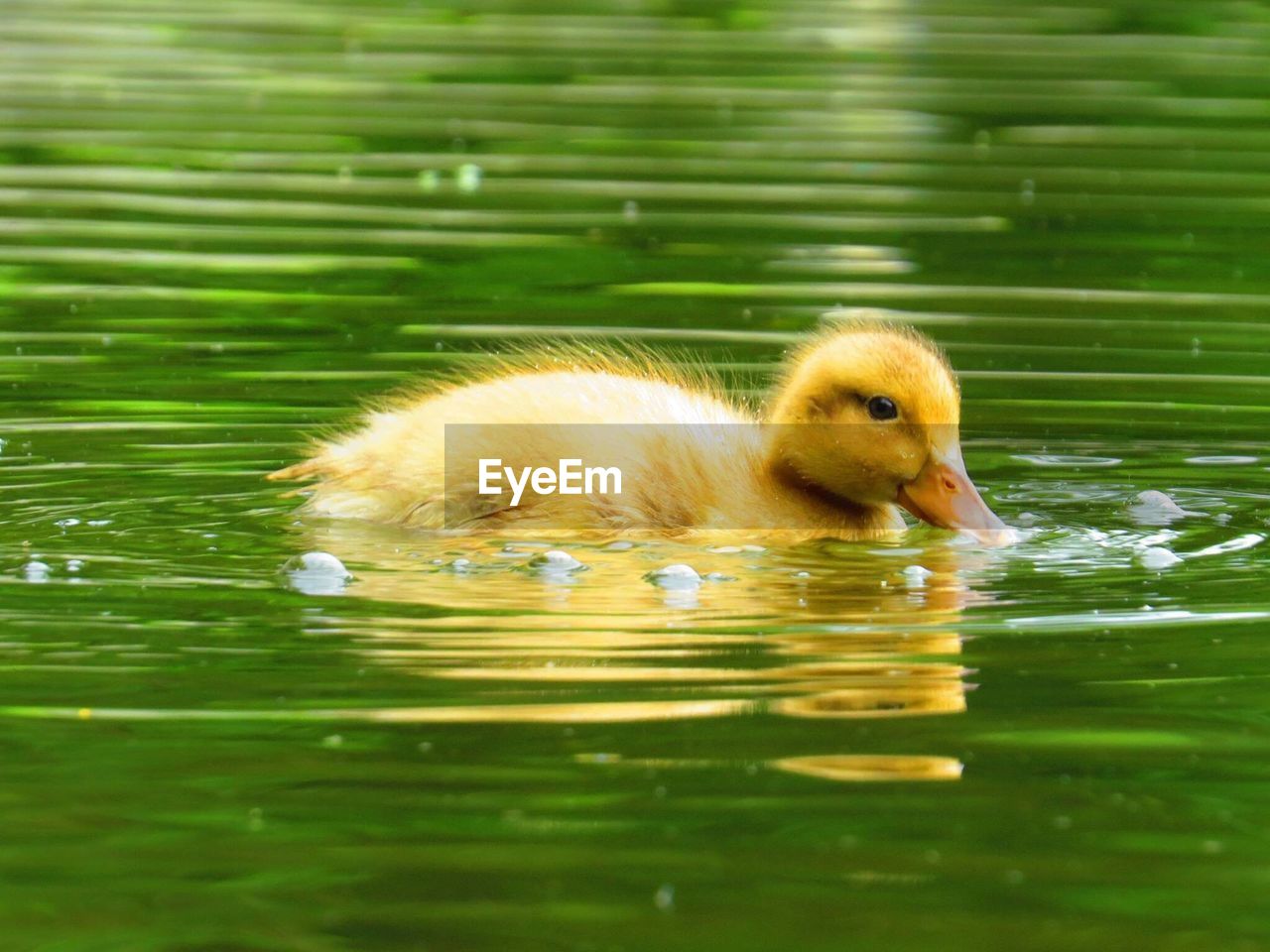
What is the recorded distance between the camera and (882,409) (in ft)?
24.2

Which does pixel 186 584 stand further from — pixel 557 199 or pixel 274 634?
pixel 557 199

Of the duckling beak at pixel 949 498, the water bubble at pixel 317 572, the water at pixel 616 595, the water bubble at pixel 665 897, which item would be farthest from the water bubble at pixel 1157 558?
the water bubble at pixel 665 897

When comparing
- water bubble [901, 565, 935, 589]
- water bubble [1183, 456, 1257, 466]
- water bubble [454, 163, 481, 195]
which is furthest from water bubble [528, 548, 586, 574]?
water bubble [454, 163, 481, 195]

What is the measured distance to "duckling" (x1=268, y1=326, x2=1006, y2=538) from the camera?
7129 millimetres

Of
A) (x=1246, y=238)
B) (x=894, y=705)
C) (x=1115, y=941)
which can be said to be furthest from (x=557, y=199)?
(x=1115, y=941)

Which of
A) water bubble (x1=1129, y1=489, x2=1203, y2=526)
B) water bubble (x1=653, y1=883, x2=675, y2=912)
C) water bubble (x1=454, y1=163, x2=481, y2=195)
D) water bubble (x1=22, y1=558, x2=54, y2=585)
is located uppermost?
water bubble (x1=454, y1=163, x2=481, y2=195)

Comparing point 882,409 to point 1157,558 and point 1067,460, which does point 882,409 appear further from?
point 1067,460

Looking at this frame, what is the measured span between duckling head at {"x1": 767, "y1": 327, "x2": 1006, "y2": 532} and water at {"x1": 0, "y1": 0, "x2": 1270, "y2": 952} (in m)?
0.20

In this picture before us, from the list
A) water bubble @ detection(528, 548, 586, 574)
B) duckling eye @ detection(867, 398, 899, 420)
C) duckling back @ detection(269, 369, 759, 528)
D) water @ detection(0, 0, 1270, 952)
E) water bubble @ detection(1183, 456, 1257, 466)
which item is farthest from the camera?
→ water bubble @ detection(1183, 456, 1257, 466)

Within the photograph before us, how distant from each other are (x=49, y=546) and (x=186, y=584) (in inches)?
21.5

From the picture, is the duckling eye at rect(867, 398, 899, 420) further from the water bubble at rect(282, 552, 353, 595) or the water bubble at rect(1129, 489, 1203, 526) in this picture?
the water bubble at rect(282, 552, 353, 595)

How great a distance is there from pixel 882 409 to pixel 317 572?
1.81 meters

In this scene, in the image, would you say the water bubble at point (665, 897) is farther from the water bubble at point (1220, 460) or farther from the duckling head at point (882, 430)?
the water bubble at point (1220, 460)

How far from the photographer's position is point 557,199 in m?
14.0
